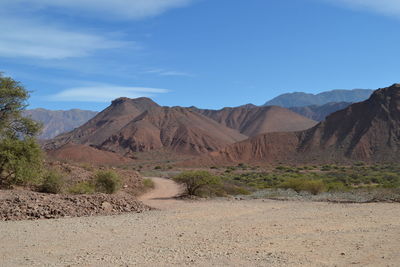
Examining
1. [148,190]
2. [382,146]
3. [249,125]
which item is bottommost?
[148,190]

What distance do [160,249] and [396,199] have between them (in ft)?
50.3

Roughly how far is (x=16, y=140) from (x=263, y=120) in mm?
155001

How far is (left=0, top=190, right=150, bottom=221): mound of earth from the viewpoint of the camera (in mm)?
15792

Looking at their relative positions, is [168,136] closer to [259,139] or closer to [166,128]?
[166,128]

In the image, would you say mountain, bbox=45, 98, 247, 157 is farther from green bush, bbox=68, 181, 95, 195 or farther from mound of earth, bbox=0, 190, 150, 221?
mound of earth, bbox=0, 190, 150, 221

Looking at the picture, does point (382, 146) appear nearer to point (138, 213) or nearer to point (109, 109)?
point (138, 213)

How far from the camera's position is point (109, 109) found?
183750 millimetres

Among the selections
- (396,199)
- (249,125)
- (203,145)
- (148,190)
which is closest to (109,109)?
(249,125)

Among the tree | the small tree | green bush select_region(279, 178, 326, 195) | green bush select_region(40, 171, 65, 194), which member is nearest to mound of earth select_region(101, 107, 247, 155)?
green bush select_region(279, 178, 326, 195)

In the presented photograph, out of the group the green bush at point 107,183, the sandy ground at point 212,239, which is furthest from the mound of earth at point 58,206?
the green bush at point 107,183

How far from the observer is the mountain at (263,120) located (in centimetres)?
16250

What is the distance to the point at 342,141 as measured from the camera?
299 feet

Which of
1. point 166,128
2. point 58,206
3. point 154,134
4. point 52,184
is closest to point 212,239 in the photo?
point 58,206

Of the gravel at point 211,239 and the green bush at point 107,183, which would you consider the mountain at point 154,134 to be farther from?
the gravel at point 211,239
